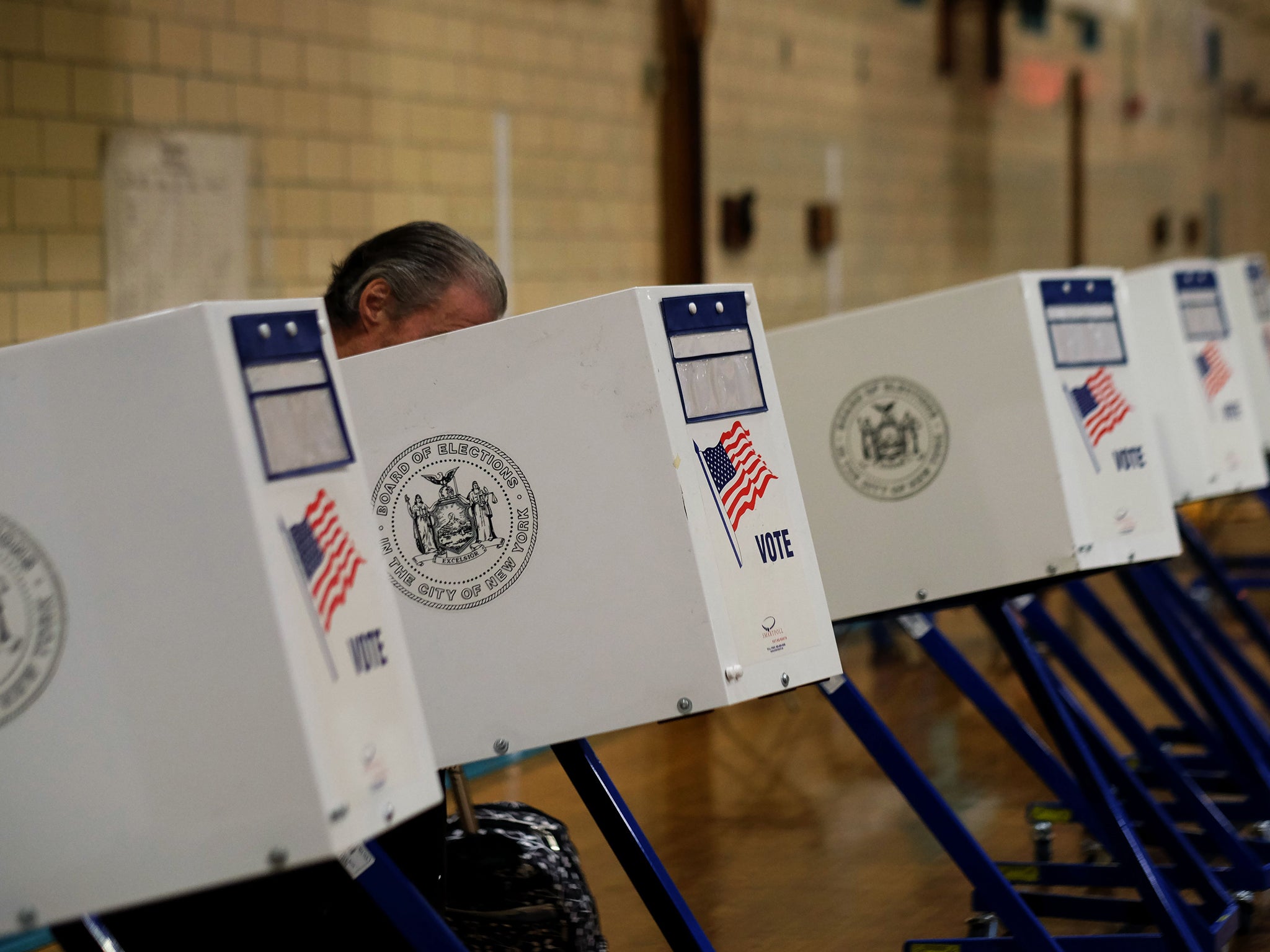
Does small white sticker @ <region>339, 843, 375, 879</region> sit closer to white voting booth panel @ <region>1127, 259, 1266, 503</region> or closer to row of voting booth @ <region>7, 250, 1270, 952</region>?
row of voting booth @ <region>7, 250, 1270, 952</region>

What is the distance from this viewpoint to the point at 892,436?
234 centimetres

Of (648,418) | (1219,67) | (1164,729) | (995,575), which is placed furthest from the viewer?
(1219,67)

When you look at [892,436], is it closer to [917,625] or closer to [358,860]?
[917,625]

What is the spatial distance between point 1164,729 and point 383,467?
2.77 meters

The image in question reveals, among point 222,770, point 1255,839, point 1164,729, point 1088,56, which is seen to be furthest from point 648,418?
point 1088,56

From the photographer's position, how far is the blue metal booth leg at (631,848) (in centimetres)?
168

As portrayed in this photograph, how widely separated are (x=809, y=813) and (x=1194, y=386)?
1.32 meters

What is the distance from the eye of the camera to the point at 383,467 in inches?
63.7

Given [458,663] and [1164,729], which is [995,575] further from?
[1164,729]

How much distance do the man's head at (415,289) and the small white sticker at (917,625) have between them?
2.98 feet

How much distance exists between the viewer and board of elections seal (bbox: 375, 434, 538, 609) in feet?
5.15

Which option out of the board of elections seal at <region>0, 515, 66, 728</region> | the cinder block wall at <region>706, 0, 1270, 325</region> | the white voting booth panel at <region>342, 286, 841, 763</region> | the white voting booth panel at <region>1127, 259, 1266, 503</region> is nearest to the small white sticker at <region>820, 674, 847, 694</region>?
the white voting booth panel at <region>342, 286, 841, 763</region>

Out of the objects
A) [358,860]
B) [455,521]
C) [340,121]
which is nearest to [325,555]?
[358,860]

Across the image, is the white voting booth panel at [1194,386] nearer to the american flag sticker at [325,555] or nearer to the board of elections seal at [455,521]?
the board of elections seal at [455,521]
